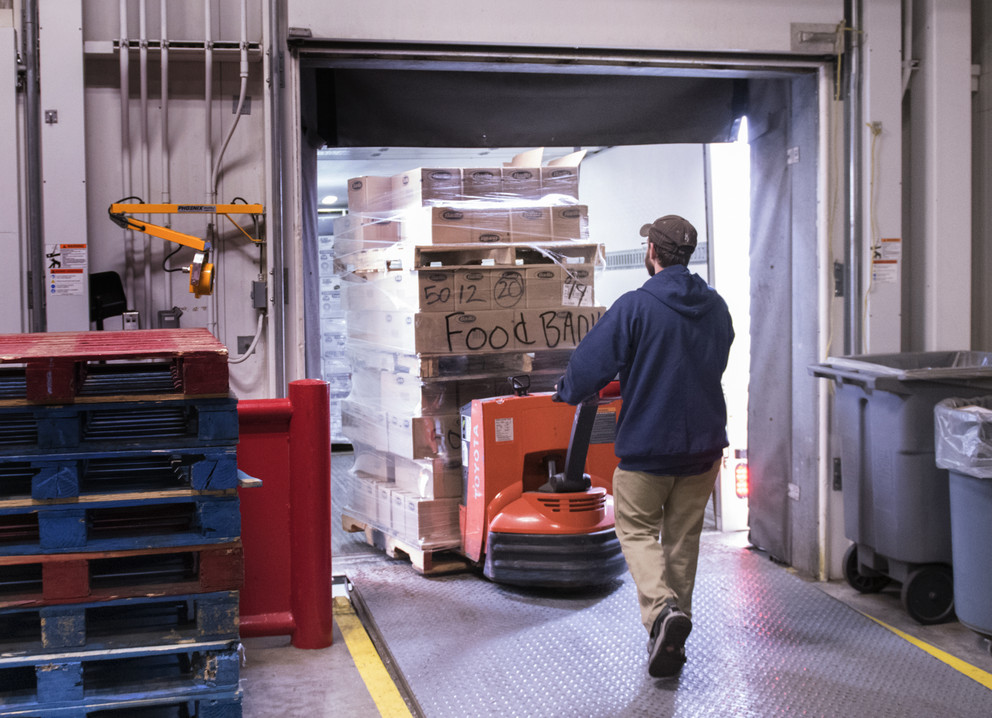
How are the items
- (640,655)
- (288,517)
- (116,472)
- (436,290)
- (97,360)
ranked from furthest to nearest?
(436,290)
(288,517)
(640,655)
(116,472)
(97,360)

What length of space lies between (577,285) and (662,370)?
223 centimetres

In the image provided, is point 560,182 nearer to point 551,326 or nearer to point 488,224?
point 488,224

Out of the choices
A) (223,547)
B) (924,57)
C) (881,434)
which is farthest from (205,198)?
(924,57)

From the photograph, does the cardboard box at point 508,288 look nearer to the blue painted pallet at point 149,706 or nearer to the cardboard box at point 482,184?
the cardboard box at point 482,184

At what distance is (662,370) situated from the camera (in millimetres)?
4402

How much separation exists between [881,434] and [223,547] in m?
3.63

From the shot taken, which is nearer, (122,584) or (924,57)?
(122,584)

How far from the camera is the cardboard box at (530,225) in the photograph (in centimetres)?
641

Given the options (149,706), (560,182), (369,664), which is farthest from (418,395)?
(149,706)

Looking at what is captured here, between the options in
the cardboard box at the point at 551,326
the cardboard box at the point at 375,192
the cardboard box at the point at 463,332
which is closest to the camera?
the cardboard box at the point at 463,332

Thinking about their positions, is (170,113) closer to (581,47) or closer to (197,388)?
(581,47)

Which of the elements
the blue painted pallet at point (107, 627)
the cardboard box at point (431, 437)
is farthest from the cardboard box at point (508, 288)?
the blue painted pallet at point (107, 627)

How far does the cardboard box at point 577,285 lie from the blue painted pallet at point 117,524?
3.56 meters

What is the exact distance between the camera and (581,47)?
555 centimetres
